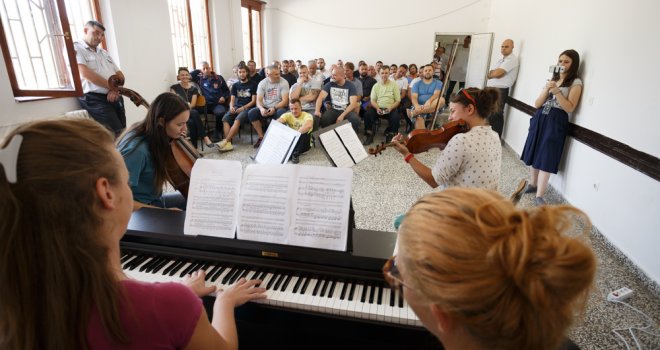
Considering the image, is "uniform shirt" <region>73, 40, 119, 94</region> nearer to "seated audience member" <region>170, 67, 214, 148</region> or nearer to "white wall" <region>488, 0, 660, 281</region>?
"seated audience member" <region>170, 67, 214, 148</region>

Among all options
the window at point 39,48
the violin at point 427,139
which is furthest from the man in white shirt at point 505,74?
the window at point 39,48

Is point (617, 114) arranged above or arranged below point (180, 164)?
above

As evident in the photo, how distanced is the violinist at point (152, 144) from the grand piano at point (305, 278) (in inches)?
22.1

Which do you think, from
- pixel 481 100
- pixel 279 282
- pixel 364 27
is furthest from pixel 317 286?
pixel 364 27

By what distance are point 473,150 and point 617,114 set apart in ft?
5.27

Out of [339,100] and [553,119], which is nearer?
[553,119]

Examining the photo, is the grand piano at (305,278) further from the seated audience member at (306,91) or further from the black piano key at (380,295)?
the seated audience member at (306,91)

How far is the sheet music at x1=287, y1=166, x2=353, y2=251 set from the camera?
45.0 inches

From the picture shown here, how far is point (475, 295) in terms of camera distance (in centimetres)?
50

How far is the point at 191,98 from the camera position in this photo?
204 inches

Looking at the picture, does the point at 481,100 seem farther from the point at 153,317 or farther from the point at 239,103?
the point at 239,103

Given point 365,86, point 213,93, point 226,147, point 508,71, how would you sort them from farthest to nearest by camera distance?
point 365,86, point 213,93, point 508,71, point 226,147

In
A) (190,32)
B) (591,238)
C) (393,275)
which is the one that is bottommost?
(591,238)

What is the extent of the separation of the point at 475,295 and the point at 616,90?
303cm
